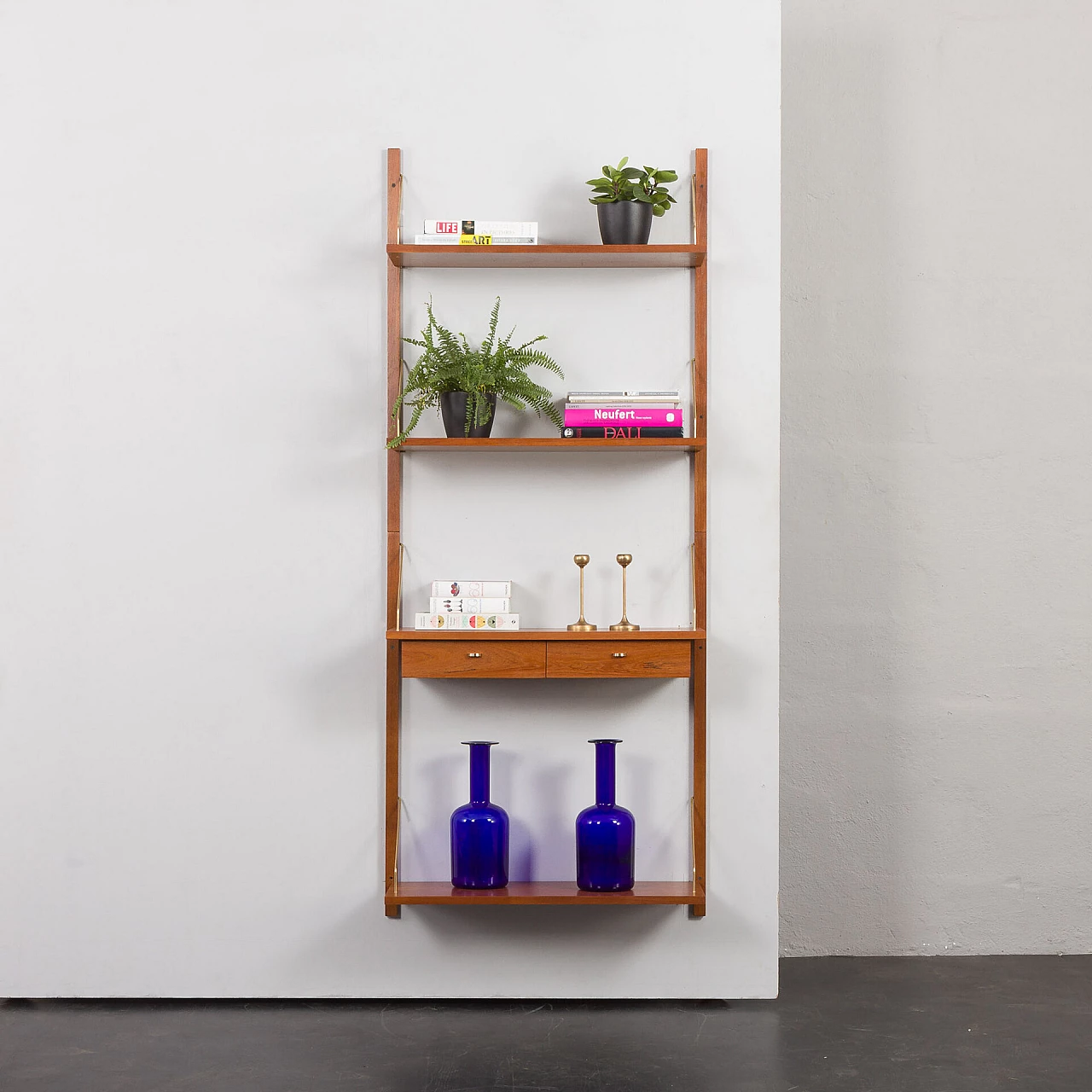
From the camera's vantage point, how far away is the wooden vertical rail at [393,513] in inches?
107

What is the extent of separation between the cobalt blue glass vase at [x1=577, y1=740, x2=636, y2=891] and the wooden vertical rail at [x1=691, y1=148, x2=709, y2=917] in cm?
20

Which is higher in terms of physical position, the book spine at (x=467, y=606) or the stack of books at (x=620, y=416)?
the stack of books at (x=620, y=416)

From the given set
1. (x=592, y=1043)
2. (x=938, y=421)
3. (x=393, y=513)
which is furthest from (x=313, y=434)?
(x=938, y=421)

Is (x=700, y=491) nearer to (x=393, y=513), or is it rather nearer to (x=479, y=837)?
(x=393, y=513)

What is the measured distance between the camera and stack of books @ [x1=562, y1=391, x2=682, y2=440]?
2.64 m

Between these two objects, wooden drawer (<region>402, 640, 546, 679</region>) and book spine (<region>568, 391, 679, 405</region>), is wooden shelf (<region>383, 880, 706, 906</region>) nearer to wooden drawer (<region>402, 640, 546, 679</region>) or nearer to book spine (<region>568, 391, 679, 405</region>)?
wooden drawer (<region>402, 640, 546, 679</region>)

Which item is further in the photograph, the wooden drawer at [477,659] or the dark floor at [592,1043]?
the wooden drawer at [477,659]

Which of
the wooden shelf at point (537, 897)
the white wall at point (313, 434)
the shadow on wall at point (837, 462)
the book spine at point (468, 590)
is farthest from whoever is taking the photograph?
the shadow on wall at point (837, 462)

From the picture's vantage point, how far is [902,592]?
315 cm

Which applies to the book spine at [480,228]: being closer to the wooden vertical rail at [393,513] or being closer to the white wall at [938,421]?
the wooden vertical rail at [393,513]

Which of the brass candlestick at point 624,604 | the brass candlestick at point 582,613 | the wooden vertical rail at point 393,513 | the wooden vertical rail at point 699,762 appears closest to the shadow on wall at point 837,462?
the wooden vertical rail at point 699,762

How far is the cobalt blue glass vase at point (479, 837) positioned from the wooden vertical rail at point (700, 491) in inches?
19.5

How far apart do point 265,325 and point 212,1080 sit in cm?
177

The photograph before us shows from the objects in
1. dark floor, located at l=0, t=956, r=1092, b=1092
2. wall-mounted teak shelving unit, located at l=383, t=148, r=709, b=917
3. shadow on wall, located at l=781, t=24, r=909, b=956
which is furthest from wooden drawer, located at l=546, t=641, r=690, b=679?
dark floor, located at l=0, t=956, r=1092, b=1092
